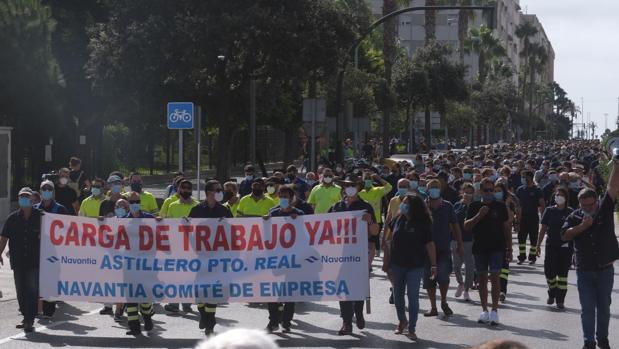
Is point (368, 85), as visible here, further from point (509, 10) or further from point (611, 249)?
point (509, 10)

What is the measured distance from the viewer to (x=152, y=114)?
4084 centimetres

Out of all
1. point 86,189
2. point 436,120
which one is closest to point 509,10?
point 436,120

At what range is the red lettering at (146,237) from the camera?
1231cm

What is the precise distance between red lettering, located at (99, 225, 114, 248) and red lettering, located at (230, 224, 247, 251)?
1.32 meters

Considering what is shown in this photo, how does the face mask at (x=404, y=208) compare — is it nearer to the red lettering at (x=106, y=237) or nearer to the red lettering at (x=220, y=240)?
the red lettering at (x=220, y=240)

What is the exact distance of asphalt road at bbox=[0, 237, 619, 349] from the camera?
11672mm

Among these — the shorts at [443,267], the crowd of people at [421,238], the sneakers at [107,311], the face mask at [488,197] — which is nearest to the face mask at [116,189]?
the crowd of people at [421,238]

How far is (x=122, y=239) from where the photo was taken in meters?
12.4

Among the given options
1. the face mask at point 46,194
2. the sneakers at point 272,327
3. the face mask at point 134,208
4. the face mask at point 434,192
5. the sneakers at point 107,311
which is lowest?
the sneakers at point 107,311

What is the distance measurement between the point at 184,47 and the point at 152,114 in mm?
5106

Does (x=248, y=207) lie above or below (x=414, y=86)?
below

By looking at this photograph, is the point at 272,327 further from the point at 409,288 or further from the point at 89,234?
the point at 89,234

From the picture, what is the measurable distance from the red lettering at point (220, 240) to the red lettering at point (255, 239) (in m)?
0.24

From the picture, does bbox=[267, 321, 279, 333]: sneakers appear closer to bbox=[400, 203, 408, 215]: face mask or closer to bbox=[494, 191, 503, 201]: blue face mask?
bbox=[400, 203, 408, 215]: face mask
